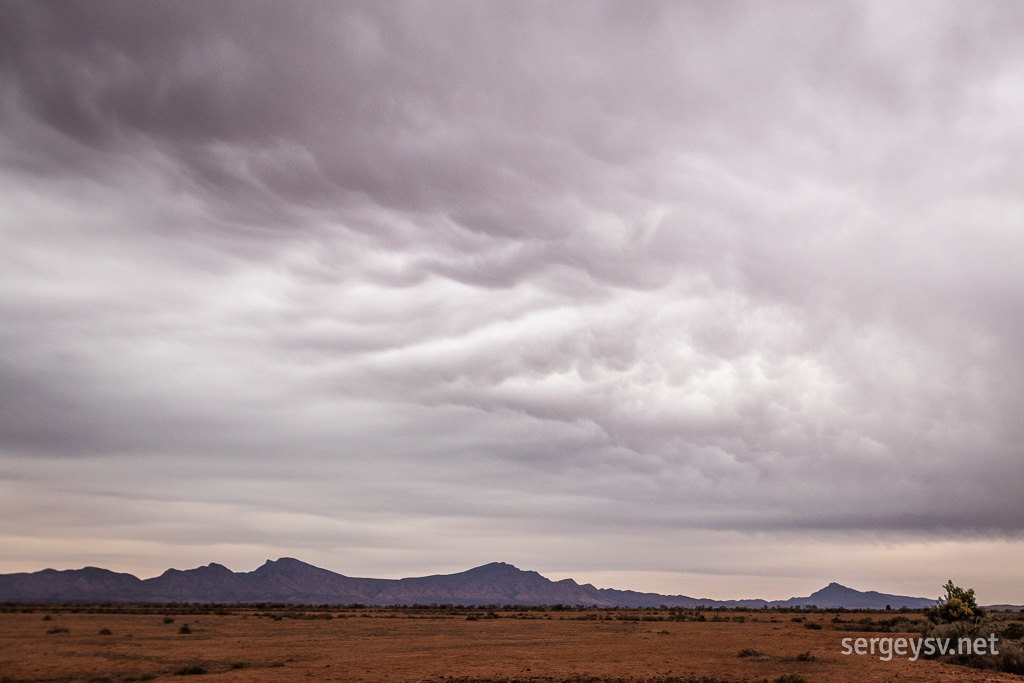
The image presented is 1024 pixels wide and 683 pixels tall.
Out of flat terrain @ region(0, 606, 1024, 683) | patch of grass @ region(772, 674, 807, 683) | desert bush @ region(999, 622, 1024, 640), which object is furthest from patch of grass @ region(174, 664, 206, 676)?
desert bush @ region(999, 622, 1024, 640)

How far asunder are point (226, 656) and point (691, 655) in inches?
1051

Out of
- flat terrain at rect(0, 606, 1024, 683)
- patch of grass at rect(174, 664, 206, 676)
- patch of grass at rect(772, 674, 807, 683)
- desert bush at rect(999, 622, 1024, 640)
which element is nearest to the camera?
patch of grass at rect(772, 674, 807, 683)

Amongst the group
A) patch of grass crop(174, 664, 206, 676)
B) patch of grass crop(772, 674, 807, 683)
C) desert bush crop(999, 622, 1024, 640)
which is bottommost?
patch of grass crop(174, 664, 206, 676)

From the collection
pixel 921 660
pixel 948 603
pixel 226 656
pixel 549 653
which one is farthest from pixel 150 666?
pixel 948 603

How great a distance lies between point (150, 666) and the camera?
1478 inches

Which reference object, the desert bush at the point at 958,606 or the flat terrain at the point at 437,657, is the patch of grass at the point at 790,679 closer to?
the flat terrain at the point at 437,657

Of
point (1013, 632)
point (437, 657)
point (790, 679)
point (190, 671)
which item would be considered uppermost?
point (1013, 632)

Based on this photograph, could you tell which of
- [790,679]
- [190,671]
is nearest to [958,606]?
[790,679]

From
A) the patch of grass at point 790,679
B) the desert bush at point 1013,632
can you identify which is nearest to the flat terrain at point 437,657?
the patch of grass at point 790,679

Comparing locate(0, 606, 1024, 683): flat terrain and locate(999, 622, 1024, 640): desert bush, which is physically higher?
locate(999, 622, 1024, 640): desert bush

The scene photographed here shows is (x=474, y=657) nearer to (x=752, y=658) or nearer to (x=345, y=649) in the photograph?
(x=345, y=649)

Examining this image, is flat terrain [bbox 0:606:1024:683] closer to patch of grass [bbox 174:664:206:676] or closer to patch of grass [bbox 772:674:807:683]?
Answer: patch of grass [bbox 174:664:206:676]

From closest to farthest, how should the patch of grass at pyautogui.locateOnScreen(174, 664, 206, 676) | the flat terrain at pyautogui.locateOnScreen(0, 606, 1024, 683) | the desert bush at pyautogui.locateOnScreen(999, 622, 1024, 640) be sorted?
the flat terrain at pyautogui.locateOnScreen(0, 606, 1024, 683) < the patch of grass at pyautogui.locateOnScreen(174, 664, 206, 676) < the desert bush at pyautogui.locateOnScreen(999, 622, 1024, 640)

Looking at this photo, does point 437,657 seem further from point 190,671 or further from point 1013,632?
point 1013,632
